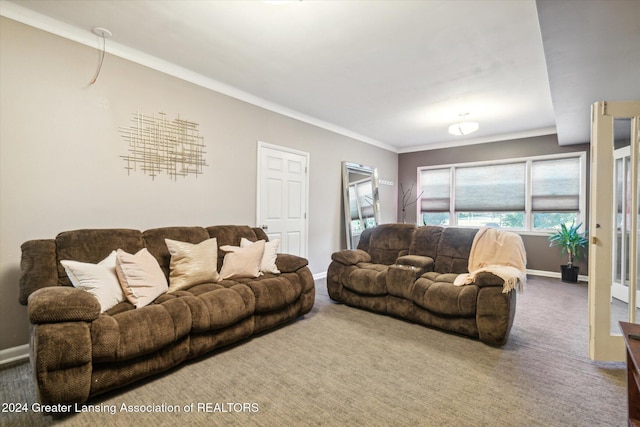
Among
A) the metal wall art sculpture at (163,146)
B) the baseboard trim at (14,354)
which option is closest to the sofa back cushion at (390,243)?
the metal wall art sculpture at (163,146)

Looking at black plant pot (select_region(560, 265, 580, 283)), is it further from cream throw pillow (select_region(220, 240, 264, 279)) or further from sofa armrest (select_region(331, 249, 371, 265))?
cream throw pillow (select_region(220, 240, 264, 279))

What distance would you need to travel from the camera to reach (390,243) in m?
3.90

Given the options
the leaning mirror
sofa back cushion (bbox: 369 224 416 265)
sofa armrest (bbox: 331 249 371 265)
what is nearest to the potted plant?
sofa back cushion (bbox: 369 224 416 265)

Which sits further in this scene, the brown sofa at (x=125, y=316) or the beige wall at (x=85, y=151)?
the beige wall at (x=85, y=151)

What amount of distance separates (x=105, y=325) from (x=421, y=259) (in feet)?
9.62

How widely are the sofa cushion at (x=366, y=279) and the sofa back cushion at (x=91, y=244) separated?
2175 millimetres

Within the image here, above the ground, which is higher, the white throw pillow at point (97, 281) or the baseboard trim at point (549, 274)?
the white throw pillow at point (97, 281)

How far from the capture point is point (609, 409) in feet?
5.70

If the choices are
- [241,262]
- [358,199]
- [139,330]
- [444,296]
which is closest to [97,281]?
[139,330]

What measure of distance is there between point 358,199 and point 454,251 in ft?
8.54

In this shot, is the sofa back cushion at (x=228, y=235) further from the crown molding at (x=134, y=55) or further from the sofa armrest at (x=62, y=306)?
the crown molding at (x=134, y=55)

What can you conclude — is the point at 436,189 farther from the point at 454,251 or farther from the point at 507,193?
the point at 454,251

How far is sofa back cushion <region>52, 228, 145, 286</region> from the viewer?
7.18 ft

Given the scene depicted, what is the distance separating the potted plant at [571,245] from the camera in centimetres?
481
